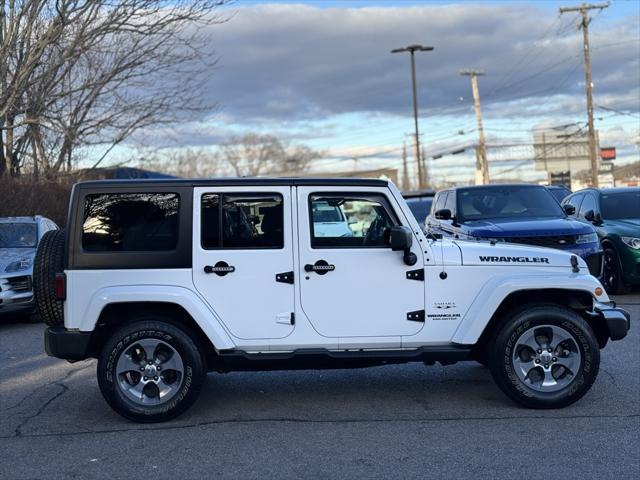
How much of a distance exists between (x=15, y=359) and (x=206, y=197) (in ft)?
13.4

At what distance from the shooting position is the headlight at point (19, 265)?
1089 centimetres

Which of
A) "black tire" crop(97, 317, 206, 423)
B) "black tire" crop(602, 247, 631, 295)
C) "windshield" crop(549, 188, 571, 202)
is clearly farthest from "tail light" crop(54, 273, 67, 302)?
"windshield" crop(549, 188, 571, 202)

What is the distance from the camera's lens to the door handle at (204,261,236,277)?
5.68m

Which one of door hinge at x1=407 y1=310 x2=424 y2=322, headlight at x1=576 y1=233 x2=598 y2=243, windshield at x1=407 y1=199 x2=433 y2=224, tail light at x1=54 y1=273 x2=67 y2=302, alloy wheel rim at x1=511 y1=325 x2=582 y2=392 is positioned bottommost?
alloy wheel rim at x1=511 y1=325 x2=582 y2=392

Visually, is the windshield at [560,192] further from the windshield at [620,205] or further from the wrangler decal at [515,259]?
the wrangler decal at [515,259]

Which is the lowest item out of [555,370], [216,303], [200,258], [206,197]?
[555,370]

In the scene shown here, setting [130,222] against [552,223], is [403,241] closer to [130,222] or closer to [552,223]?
[130,222]

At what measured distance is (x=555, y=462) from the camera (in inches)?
186

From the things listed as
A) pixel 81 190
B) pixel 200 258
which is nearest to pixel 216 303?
pixel 200 258

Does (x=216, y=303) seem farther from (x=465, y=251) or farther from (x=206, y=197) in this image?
(x=465, y=251)

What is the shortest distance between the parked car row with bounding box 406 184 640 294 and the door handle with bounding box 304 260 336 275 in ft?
16.3

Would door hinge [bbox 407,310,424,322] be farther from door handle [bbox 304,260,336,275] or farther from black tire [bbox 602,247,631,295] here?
black tire [bbox 602,247,631,295]

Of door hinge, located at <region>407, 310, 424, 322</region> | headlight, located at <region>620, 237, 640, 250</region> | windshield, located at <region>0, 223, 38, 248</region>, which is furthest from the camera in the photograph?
windshield, located at <region>0, 223, 38, 248</region>

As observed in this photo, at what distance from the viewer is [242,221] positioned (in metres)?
5.80
